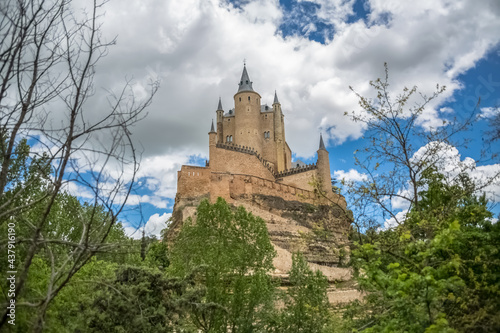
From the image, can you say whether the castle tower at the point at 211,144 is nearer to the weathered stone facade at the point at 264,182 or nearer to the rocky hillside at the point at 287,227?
the weathered stone facade at the point at 264,182

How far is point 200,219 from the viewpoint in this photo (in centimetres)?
1778

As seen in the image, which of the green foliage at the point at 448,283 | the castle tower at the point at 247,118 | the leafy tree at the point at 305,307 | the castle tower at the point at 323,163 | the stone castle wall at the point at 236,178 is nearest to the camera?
the green foliage at the point at 448,283

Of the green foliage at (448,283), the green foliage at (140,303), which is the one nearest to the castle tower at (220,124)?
the green foliage at (140,303)

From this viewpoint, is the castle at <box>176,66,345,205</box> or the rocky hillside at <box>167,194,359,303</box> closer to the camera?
the rocky hillside at <box>167,194,359,303</box>

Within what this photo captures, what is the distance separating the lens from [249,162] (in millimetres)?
53625

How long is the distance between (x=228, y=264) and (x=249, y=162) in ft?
124

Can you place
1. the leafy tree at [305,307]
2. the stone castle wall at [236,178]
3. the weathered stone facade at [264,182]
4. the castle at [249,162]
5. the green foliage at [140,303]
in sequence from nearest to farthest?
the green foliage at [140,303] → the leafy tree at [305,307] → the weathered stone facade at [264,182] → the stone castle wall at [236,178] → the castle at [249,162]

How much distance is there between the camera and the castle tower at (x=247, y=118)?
61469 millimetres

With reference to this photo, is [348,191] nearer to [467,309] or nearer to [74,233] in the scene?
[467,309]

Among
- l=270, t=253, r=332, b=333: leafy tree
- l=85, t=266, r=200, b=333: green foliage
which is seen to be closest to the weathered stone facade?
l=270, t=253, r=332, b=333: leafy tree

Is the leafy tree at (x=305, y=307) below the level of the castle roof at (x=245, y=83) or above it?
below

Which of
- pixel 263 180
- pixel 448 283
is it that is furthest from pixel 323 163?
pixel 448 283

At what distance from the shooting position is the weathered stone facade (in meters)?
45.3

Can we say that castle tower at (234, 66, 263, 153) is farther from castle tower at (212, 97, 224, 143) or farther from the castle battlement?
castle tower at (212, 97, 224, 143)
